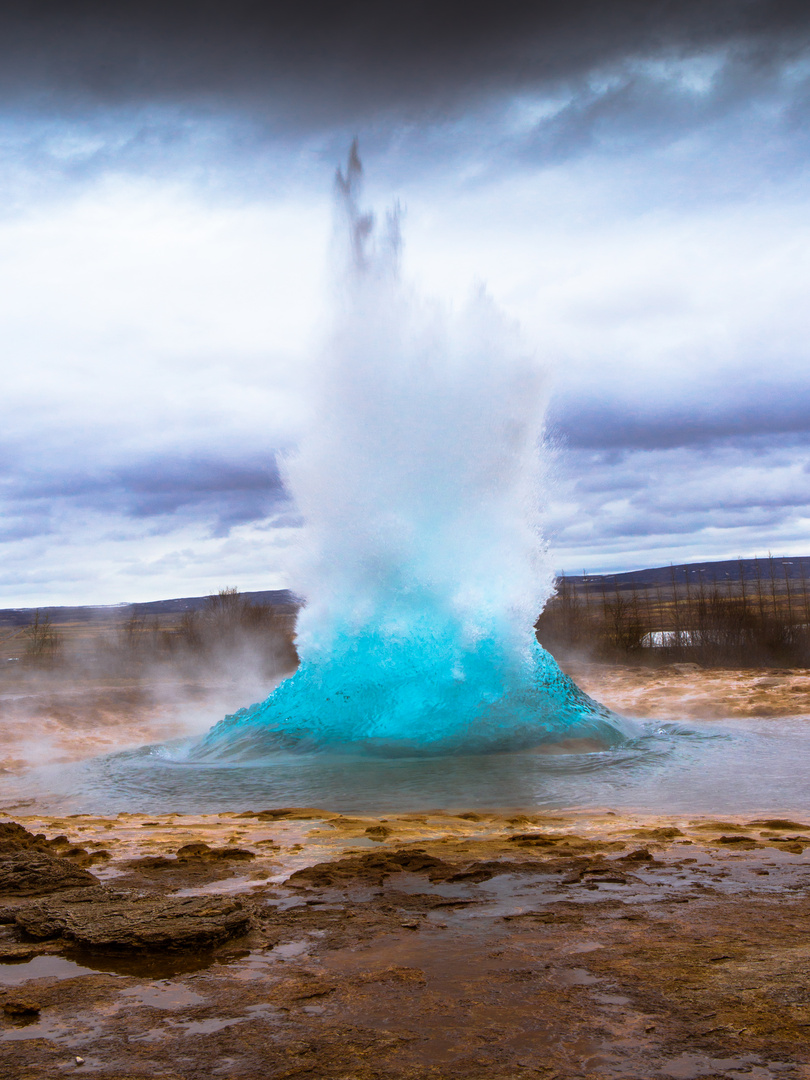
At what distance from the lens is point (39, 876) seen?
490cm

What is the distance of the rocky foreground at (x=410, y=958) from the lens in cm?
272

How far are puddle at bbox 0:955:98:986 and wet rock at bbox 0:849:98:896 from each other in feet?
3.84

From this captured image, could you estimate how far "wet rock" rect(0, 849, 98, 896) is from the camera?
4.80 meters

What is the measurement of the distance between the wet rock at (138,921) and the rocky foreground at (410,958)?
0.04 ft

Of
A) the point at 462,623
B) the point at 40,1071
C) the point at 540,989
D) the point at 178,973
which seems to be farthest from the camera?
the point at 462,623

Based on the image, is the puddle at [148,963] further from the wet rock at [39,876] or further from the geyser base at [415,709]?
the geyser base at [415,709]

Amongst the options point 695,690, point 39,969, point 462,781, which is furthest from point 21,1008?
point 695,690

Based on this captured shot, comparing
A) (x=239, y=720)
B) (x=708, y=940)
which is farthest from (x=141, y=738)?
(x=708, y=940)

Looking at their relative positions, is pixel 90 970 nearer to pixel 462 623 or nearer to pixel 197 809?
pixel 197 809

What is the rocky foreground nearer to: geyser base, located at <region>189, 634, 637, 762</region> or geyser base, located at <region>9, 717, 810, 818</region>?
geyser base, located at <region>9, 717, 810, 818</region>

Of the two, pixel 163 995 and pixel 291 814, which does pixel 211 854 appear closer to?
pixel 291 814

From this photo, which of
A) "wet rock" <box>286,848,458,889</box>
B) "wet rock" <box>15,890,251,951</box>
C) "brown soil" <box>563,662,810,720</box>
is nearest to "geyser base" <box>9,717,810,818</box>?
"wet rock" <box>286,848,458,889</box>

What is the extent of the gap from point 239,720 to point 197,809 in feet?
13.7

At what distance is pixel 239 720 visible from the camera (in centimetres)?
1227
